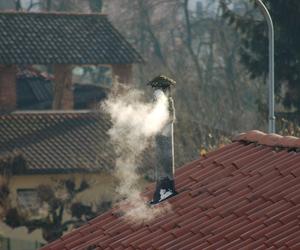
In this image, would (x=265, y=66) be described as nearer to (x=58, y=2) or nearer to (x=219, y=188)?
(x=219, y=188)

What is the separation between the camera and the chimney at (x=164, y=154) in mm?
17203

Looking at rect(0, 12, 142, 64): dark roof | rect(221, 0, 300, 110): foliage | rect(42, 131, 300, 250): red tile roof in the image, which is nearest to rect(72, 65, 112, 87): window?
rect(0, 12, 142, 64): dark roof

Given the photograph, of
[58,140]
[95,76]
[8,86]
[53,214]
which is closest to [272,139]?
[53,214]

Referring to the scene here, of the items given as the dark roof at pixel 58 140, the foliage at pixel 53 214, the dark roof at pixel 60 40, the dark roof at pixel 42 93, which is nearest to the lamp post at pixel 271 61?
the foliage at pixel 53 214

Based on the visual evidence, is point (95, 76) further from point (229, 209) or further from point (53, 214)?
point (229, 209)

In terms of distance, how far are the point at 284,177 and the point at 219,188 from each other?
86 cm

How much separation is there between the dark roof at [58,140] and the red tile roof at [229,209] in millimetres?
26863

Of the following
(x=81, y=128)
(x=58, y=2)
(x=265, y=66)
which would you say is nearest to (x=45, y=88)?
(x=81, y=128)

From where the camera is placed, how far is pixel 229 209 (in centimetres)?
1570

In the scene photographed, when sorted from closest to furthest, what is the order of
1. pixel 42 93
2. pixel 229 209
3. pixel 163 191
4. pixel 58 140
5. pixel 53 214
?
pixel 229 209 < pixel 163 191 < pixel 53 214 < pixel 58 140 < pixel 42 93

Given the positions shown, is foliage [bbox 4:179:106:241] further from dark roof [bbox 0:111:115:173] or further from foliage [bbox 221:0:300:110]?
foliage [bbox 221:0:300:110]

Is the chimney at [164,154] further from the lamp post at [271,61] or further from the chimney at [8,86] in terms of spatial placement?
the chimney at [8,86]

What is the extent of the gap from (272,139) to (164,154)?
1282mm

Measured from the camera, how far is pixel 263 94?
5591 cm
